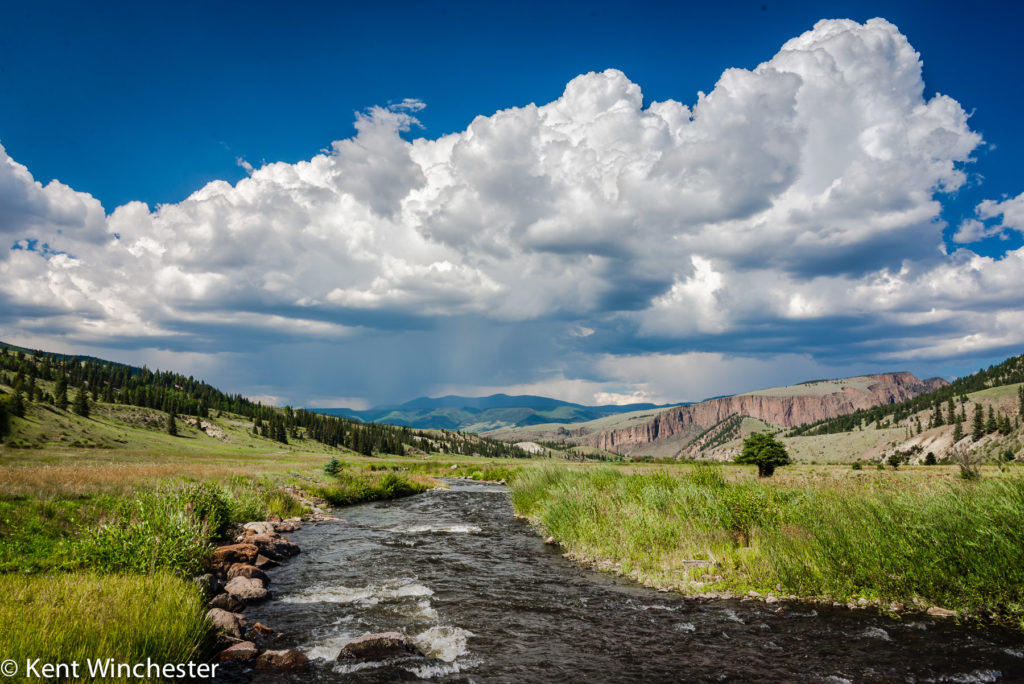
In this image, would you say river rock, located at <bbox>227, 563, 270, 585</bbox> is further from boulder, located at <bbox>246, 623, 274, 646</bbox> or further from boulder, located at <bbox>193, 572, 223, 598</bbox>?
boulder, located at <bbox>246, 623, 274, 646</bbox>

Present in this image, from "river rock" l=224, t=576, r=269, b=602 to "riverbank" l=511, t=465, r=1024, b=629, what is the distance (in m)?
12.7

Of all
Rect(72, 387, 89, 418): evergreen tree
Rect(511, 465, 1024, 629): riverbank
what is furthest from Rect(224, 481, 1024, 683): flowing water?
Rect(72, 387, 89, 418): evergreen tree

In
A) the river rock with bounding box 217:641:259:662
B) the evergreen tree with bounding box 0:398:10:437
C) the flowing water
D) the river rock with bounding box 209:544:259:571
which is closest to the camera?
the flowing water

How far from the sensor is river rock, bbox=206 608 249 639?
39.9 ft

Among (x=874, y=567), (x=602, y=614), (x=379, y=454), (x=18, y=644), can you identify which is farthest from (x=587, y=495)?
(x=379, y=454)

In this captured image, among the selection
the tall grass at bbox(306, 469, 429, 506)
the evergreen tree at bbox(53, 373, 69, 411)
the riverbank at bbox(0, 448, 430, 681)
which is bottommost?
the tall grass at bbox(306, 469, 429, 506)

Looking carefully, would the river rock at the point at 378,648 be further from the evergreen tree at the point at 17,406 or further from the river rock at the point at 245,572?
the evergreen tree at the point at 17,406

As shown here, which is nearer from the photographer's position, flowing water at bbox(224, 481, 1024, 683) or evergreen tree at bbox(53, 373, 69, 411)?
flowing water at bbox(224, 481, 1024, 683)

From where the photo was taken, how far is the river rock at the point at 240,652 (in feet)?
37.0

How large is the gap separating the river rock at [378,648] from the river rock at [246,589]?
5.88m

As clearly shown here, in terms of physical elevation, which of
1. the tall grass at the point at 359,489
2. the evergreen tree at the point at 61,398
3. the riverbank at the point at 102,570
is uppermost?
the riverbank at the point at 102,570

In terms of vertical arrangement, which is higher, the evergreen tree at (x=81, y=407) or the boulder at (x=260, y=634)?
the boulder at (x=260, y=634)

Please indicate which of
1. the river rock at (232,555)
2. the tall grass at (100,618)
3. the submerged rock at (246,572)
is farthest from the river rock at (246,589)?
the tall grass at (100,618)

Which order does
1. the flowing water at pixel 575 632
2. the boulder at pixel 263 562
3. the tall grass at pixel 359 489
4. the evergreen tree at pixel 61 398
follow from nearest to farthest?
the flowing water at pixel 575 632 < the boulder at pixel 263 562 < the tall grass at pixel 359 489 < the evergreen tree at pixel 61 398
